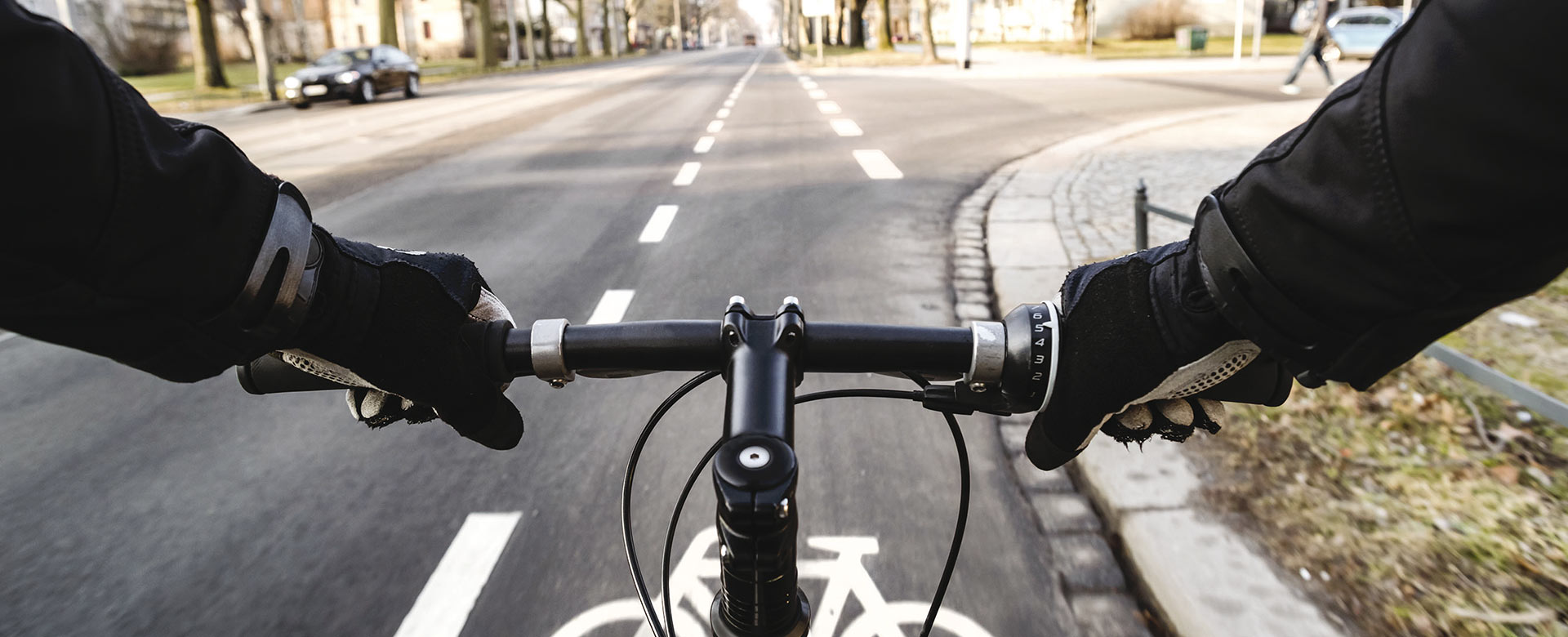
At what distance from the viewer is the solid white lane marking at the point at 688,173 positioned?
395 inches

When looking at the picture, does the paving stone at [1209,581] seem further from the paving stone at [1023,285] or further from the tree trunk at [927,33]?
the tree trunk at [927,33]

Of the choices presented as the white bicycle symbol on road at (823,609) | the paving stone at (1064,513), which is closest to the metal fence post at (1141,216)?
the paving stone at (1064,513)

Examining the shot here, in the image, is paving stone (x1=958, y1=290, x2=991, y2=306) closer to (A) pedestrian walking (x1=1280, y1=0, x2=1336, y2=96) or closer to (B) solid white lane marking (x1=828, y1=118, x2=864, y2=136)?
(B) solid white lane marking (x1=828, y1=118, x2=864, y2=136)

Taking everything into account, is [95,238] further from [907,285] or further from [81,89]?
[907,285]

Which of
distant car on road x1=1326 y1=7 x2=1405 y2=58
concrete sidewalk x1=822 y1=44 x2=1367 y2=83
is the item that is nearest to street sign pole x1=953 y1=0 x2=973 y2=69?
concrete sidewalk x1=822 y1=44 x2=1367 y2=83

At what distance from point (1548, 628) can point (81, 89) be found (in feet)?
10.1

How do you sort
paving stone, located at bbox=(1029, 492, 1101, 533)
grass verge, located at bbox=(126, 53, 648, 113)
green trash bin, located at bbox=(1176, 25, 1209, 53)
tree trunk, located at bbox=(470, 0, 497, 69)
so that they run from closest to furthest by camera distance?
paving stone, located at bbox=(1029, 492, 1101, 533) < grass verge, located at bbox=(126, 53, 648, 113) < green trash bin, located at bbox=(1176, 25, 1209, 53) < tree trunk, located at bbox=(470, 0, 497, 69)

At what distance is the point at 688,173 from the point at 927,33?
26177 millimetres

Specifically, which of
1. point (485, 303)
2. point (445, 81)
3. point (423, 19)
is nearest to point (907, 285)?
point (485, 303)

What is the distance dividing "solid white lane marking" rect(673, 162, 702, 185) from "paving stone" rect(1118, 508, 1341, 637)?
7.62 metres

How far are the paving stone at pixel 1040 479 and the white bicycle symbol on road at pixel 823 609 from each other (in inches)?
31.7

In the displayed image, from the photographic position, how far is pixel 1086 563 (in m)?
2.88

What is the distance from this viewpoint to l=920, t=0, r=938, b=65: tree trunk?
3378 centimetres

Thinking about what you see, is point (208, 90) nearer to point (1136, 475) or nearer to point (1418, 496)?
point (1136, 475)
